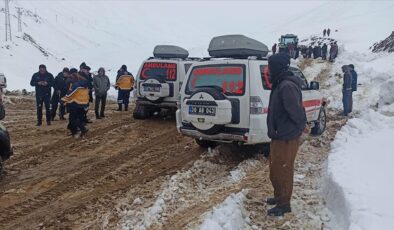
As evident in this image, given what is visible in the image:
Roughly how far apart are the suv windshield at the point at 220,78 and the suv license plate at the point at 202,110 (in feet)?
1.48

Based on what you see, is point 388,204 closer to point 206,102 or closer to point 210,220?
point 210,220

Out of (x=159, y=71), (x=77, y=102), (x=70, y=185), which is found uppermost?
(x=159, y=71)

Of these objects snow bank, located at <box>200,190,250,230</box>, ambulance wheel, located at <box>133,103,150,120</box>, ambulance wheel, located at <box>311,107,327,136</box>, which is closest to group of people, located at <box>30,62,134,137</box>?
ambulance wheel, located at <box>133,103,150,120</box>

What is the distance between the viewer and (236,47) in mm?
8258

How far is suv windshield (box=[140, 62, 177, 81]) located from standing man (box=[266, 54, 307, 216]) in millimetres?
6615

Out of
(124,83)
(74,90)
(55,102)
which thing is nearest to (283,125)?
(74,90)

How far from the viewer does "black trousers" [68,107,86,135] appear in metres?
9.55

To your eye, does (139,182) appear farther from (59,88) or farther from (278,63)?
(59,88)

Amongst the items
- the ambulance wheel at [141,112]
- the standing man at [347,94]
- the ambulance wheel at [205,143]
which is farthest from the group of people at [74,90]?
the standing man at [347,94]

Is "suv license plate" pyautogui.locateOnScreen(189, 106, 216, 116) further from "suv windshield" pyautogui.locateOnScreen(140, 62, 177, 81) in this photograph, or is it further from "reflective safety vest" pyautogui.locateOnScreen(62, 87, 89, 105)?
"suv windshield" pyautogui.locateOnScreen(140, 62, 177, 81)

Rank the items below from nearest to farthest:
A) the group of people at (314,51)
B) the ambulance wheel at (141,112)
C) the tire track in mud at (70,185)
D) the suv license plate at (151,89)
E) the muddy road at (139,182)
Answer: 1. the muddy road at (139,182)
2. the tire track in mud at (70,185)
3. the suv license plate at (151,89)
4. the ambulance wheel at (141,112)
5. the group of people at (314,51)

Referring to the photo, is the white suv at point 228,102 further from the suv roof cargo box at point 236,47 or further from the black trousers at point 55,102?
the black trousers at point 55,102

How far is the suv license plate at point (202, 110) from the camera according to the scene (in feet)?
21.9

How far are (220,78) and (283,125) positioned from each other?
278cm
